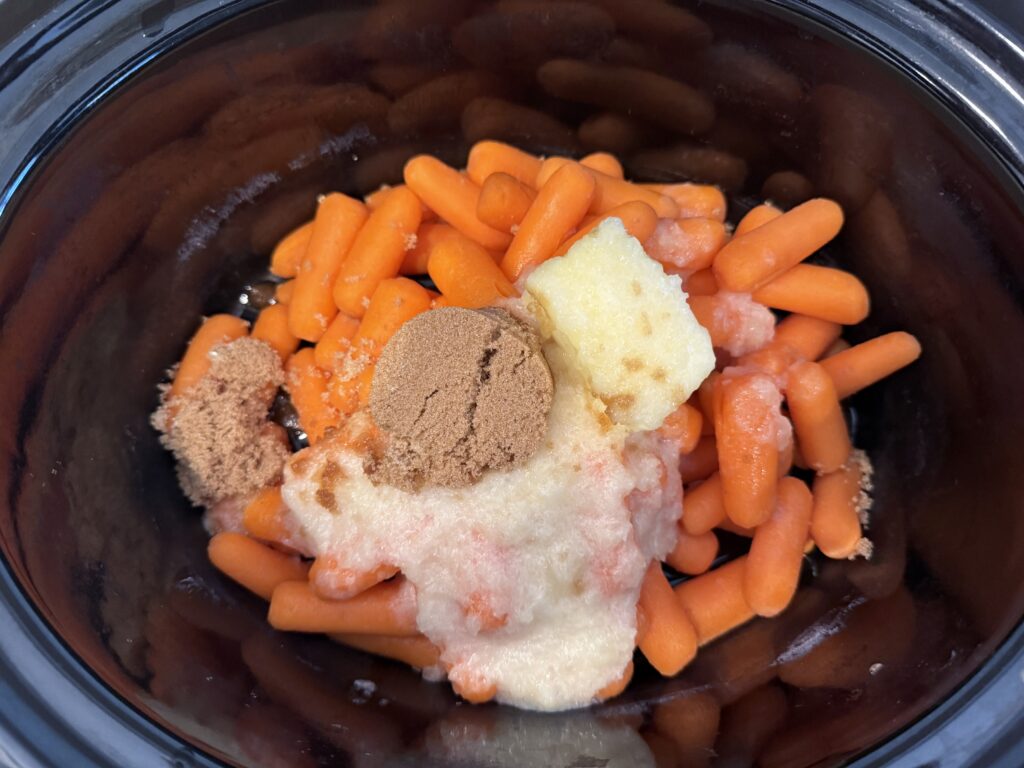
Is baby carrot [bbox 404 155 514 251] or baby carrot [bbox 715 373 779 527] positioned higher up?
baby carrot [bbox 404 155 514 251]

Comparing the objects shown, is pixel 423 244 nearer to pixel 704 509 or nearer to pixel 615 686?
pixel 704 509

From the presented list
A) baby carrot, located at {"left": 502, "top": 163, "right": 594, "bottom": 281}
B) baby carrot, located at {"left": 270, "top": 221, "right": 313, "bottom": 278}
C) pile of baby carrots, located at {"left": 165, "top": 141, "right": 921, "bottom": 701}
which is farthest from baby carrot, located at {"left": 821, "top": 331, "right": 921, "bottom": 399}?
baby carrot, located at {"left": 270, "top": 221, "right": 313, "bottom": 278}

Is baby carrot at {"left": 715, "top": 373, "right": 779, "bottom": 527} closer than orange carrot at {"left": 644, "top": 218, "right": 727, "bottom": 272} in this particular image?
Yes

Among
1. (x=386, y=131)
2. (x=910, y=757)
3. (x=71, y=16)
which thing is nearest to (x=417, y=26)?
(x=386, y=131)

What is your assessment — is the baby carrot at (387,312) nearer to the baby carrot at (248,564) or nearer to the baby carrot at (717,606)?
the baby carrot at (248,564)

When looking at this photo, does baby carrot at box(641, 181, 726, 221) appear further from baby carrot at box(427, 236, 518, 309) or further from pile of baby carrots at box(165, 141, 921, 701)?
baby carrot at box(427, 236, 518, 309)

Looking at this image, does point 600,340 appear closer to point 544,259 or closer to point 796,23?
point 544,259
